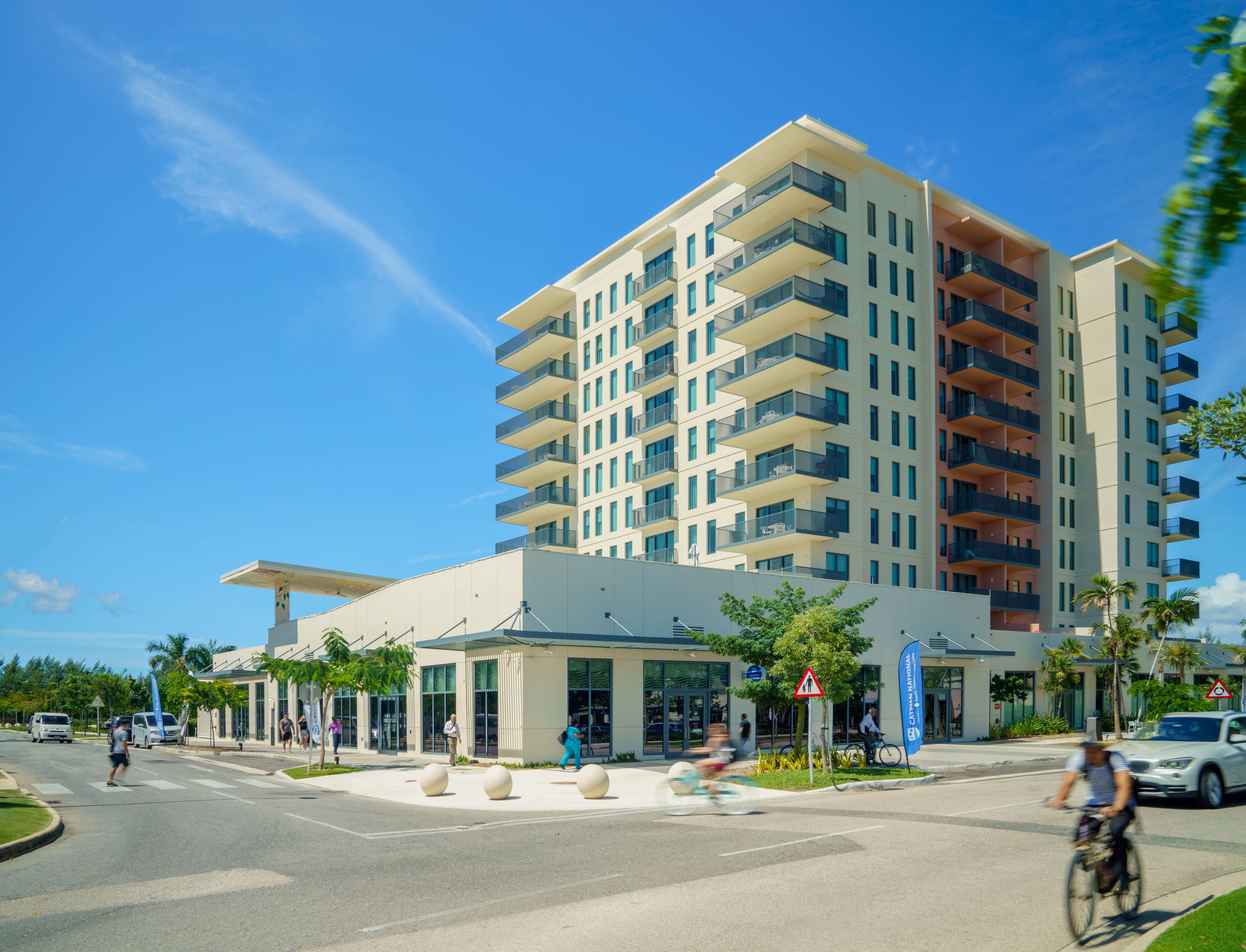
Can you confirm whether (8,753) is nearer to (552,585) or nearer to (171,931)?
(552,585)

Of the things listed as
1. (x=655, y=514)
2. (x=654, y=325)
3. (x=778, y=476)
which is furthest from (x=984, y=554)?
(x=654, y=325)

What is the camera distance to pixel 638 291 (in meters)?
54.2

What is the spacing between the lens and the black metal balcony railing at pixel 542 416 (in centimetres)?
6006

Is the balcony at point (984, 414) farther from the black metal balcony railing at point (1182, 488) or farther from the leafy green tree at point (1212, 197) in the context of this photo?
the leafy green tree at point (1212, 197)

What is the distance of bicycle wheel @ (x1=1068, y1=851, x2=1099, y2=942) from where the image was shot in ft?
26.9

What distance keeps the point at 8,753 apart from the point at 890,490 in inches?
1881

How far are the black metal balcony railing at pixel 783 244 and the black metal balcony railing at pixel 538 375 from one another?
50.5 feet

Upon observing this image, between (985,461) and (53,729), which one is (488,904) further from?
(53,729)

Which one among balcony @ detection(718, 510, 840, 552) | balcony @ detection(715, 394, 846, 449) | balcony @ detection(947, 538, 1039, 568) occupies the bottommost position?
balcony @ detection(947, 538, 1039, 568)

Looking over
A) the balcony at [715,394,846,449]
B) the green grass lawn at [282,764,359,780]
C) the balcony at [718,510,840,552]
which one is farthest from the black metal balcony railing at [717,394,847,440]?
the green grass lawn at [282,764,359,780]

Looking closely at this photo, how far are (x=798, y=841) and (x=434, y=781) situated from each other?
11748 mm

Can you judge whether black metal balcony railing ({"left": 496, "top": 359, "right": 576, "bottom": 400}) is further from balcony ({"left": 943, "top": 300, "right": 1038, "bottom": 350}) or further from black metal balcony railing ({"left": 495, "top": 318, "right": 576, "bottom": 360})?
balcony ({"left": 943, "top": 300, "right": 1038, "bottom": 350})

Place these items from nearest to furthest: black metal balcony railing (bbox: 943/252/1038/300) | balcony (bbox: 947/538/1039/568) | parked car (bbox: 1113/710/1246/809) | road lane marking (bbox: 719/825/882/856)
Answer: road lane marking (bbox: 719/825/882/856)
parked car (bbox: 1113/710/1246/809)
balcony (bbox: 947/538/1039/568)
black metal balcony railing (bbox: 943/252/1038/300)

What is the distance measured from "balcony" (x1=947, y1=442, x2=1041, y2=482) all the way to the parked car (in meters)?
34.0
